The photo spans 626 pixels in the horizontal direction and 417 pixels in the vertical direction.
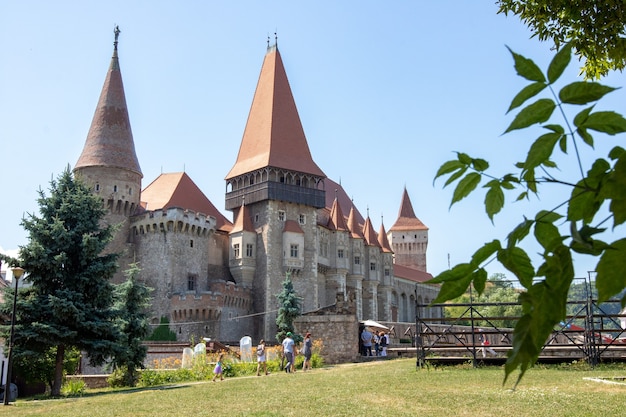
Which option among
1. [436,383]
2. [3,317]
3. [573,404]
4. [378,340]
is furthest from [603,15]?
[378,340]

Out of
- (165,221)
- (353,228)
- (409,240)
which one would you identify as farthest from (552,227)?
(409,240)

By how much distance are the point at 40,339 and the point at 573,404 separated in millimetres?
14476

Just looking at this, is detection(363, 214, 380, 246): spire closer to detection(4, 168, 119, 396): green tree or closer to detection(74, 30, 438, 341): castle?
detection(74, 30, 438, 341): castle

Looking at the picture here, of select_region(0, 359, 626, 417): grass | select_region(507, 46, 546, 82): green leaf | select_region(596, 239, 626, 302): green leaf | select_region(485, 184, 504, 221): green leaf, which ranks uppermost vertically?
select_region(507, 46, 546, 82): green leaf

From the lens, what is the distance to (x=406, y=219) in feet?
284

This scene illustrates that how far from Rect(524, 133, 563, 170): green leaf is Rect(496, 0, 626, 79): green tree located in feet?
19.8

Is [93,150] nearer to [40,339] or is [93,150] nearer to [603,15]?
[40,339]

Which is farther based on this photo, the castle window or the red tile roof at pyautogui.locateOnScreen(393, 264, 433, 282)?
the red tile roof at pyautogui.locateOnScreen(393, 264, 433, 282)

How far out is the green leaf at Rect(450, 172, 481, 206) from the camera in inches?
62.7

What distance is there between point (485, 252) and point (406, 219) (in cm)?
8597

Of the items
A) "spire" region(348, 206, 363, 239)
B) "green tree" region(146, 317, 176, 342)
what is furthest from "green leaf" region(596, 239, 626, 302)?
"spire" region(348, 206, 363, 239)

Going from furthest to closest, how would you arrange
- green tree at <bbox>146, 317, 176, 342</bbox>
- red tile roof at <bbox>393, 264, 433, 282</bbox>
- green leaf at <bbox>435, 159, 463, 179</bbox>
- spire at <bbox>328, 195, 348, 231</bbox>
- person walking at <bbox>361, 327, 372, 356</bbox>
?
red tile roof at <bbox>393, 264, 433, 282</bbox>, spire at <bbox>328, 195, 348, 231</bbox>, green tree at <bbox>146, 317, 176, 342</bbox>, person walking at <bbox>361, 327, 372, 356</bbox>, green leaf at <bbox>435, 159, 463, 179</bbox>

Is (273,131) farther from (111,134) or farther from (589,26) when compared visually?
(589,26)

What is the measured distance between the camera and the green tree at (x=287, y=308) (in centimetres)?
4241
